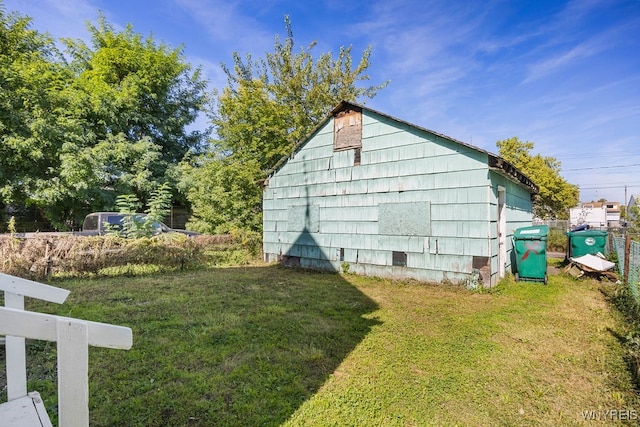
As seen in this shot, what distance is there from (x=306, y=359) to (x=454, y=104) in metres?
16.2

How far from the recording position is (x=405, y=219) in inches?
304

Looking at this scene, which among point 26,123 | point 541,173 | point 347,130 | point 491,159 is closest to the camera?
point 491,159

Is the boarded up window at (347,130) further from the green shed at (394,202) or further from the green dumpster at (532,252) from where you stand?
the green dumpster at (532,252)

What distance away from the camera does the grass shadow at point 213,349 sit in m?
2.64

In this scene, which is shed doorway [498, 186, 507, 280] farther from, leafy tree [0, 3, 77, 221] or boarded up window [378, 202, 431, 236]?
leafy tree [0, 3, 77, 221]

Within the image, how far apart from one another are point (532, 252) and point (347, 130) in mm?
5691

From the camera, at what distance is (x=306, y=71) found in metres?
18.5

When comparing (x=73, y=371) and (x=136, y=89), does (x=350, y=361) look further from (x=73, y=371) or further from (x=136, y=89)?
(x=136, y=89)

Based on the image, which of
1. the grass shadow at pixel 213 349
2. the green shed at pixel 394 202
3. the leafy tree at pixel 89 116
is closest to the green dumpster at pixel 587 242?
the green shed at pixel 394 202

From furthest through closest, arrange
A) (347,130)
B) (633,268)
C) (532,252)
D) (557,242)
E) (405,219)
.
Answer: (557,242) → (347,130) → (405,219) → (532,252) → (633,268)

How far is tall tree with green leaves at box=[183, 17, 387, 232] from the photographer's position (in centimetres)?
1462

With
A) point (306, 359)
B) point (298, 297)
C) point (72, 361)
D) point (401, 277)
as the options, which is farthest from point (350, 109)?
point (72, 361)

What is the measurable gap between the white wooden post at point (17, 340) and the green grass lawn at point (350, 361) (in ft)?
2.80

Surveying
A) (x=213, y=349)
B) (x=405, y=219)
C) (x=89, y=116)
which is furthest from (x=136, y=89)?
(x=213, y=349)
